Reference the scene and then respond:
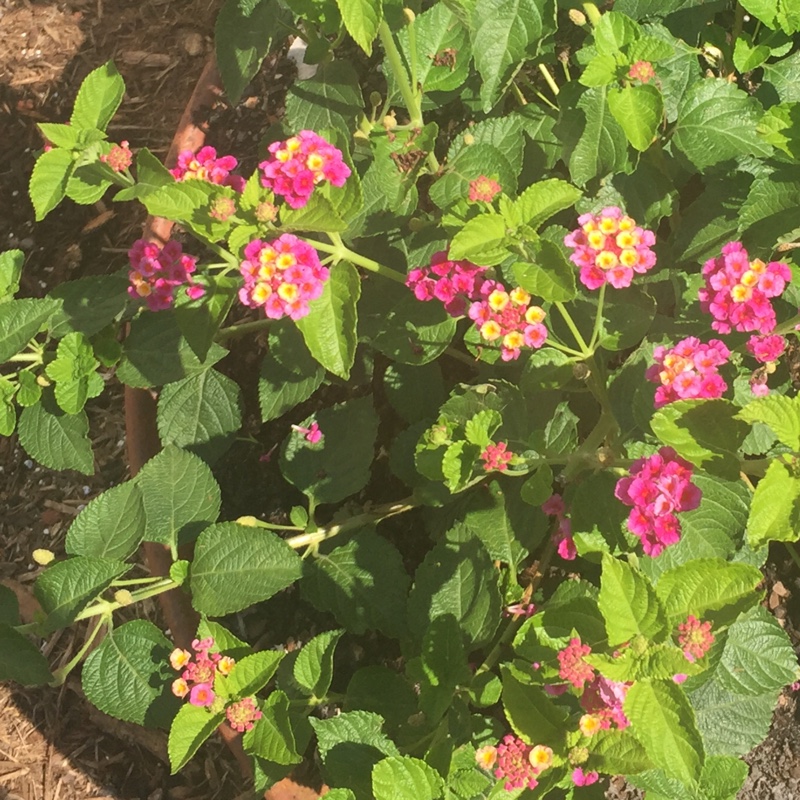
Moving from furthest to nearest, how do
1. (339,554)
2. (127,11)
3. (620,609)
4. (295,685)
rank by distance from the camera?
(127,11), (339,554), (295,685), (620,609)

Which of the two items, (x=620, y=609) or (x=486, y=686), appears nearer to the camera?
(x=620, y=609)

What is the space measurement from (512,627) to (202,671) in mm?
656

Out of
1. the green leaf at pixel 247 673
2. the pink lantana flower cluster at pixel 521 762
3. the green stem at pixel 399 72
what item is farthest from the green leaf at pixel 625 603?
the green stem at pixel 399 72

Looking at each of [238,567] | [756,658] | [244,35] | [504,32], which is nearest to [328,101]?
[244,35]

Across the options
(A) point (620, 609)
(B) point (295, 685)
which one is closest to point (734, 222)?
(A) point (620, 609)

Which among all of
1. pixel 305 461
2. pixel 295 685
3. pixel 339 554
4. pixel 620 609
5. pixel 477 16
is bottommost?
pixel 295 685

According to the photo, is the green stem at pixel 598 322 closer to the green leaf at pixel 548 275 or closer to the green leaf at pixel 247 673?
the green leaf at pixel 548 275

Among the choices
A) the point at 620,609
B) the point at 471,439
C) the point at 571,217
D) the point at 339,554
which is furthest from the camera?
the point at 571,217

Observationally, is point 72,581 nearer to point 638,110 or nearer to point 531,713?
point 531,713

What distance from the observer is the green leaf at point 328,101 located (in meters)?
1.84

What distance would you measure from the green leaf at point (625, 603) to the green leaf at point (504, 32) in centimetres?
95

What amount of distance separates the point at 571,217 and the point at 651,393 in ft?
2.30

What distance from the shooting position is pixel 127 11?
290cm

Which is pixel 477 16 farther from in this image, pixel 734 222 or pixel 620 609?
pixel 620 609
